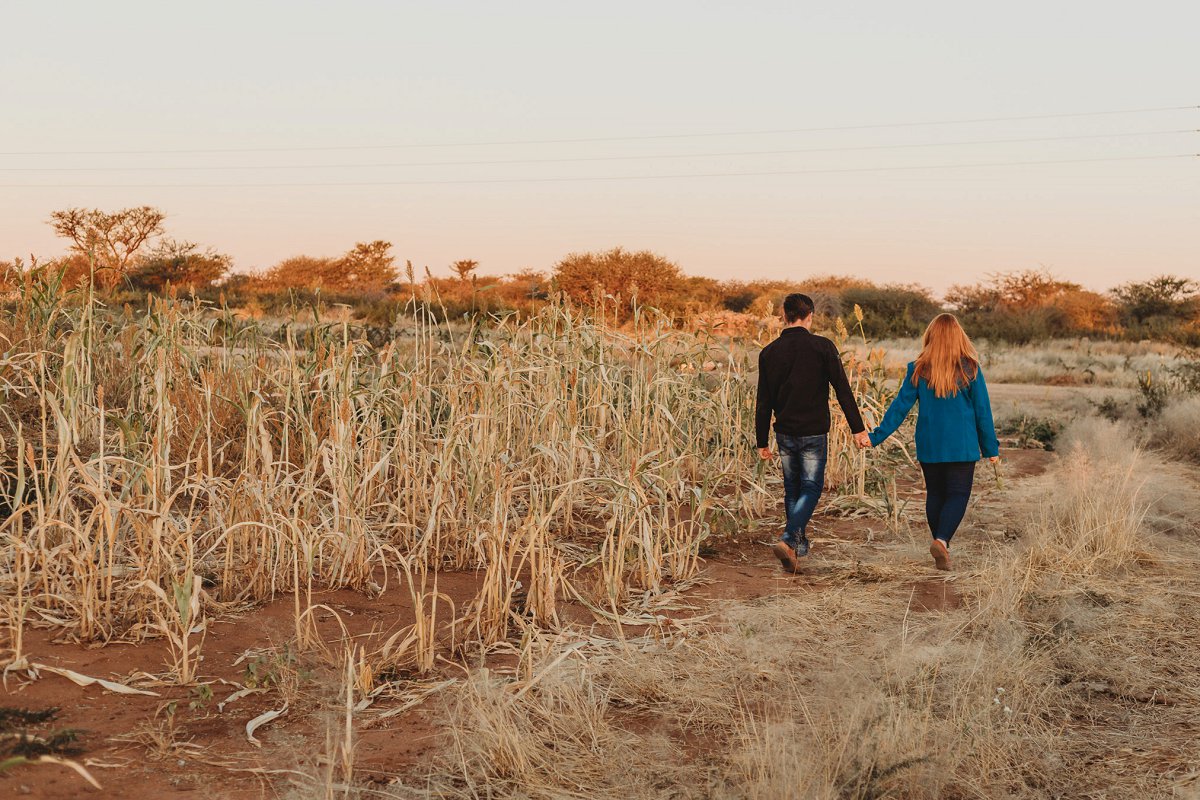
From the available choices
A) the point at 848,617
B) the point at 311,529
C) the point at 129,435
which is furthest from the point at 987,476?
the point at 129,435

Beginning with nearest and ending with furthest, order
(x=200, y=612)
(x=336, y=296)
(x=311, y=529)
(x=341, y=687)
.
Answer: (x=341, y=687)
(x=200, y=612)
(x=311, y=529)
(x=336, y=296)

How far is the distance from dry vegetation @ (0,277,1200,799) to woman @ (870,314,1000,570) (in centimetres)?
39

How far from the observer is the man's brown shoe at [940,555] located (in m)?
5.14

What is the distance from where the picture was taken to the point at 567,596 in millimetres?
4484

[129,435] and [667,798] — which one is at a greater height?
[129,435]

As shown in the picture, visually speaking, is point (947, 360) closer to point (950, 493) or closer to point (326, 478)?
point (950, 493)

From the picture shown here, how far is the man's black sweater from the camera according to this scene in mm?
5254

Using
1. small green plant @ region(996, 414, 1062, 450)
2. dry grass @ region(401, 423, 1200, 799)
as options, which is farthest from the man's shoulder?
small green plant @ region(996, 414, 1062, 450)

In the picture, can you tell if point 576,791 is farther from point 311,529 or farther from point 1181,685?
point 1181,685

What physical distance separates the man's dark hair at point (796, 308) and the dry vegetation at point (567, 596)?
2.81ft

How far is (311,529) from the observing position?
4.18 metres

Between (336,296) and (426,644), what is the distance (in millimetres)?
25199

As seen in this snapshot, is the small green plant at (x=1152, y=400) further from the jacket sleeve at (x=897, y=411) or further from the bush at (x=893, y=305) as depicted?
the bush at (x=893, y=305)

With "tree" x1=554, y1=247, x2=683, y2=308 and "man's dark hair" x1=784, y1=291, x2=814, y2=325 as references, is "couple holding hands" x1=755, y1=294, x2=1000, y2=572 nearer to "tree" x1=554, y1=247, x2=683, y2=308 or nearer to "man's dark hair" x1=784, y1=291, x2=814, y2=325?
"man's dark hair" x1=784, y1=291, x2=814, y2=325
